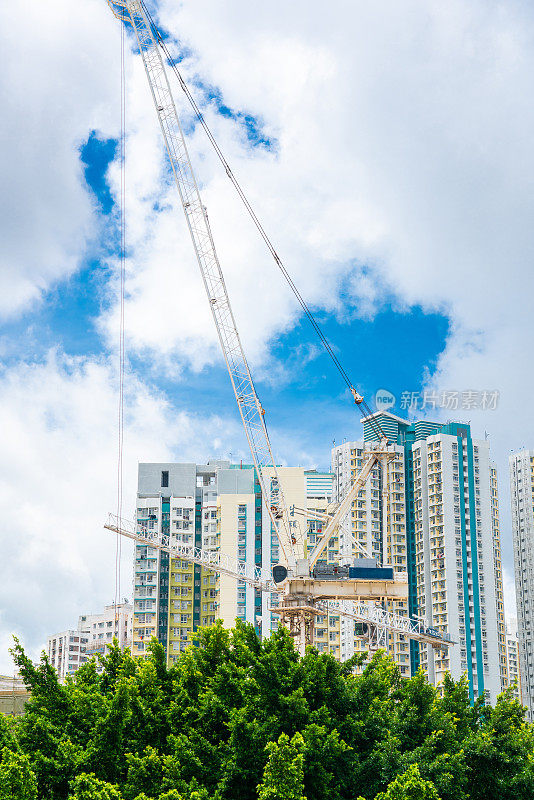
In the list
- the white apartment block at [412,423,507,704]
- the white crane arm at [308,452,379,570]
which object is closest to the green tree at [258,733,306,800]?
the white crane arm at [308,452,379,570]

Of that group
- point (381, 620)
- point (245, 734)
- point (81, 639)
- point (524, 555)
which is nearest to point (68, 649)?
point (81, 639)

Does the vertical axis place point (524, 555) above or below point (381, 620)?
above

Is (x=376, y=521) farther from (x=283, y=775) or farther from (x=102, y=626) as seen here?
(x=283, y=775)

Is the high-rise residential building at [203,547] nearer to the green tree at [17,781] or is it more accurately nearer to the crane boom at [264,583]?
the crane boom at [264,583]

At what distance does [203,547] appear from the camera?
3684 inches

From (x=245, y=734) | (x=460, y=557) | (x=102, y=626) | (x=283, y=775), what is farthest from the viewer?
(x=102, y=626)

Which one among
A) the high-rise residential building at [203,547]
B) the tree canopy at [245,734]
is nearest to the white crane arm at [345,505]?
the high-rise residential building at [203,547]

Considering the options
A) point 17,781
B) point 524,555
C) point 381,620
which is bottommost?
point 17,781

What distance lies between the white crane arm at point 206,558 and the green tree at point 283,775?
49948 millimetres

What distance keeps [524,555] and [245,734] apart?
94.3 meters

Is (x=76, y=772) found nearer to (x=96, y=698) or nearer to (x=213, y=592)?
(x=96, y=698)

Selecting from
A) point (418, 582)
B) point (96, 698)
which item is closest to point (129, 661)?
point (96, 698)

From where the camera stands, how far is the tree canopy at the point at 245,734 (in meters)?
27.6

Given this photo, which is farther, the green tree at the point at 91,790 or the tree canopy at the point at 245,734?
the tree canopy at the point at 245,734
